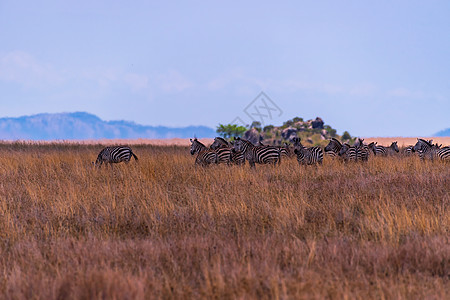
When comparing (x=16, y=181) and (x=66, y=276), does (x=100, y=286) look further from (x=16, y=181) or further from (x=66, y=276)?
(x=16, y=181)

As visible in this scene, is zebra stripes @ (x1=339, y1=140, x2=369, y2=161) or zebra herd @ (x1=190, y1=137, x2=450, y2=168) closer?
zebra herd @ (x1=190, y1=137, x2=450, y2=168)

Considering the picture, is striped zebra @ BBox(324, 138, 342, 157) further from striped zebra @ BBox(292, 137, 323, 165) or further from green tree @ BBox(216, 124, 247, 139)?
green tree @ BBox(216, 124, 247, 139)

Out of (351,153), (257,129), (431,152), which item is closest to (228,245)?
(351,153)

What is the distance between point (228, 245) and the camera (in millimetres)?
5812

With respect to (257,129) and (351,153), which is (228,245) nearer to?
(351,153)

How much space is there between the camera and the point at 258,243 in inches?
233

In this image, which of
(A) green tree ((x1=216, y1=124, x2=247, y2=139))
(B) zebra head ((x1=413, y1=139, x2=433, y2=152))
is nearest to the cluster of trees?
(A) green tree ((x1=216, y1=124, x2=247, y2=139))

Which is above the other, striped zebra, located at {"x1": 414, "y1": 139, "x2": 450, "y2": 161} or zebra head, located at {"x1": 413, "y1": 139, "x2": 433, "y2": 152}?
zebra head, located at {"x1": 413, "y1": 139, "x2": 433, "y2": 152}

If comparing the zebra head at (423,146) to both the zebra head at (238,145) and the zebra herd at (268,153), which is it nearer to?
the zebra herd at (268,153)

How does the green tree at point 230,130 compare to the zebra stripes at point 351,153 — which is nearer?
the zebra stripes at point 351,153

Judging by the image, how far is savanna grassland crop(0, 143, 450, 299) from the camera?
14.8 ft

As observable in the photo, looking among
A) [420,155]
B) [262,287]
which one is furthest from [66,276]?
[420,155]

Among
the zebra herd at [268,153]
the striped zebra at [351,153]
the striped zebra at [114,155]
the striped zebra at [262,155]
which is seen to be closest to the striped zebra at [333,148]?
the zebra herd at [268,153]

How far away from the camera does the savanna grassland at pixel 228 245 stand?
4.52 m
